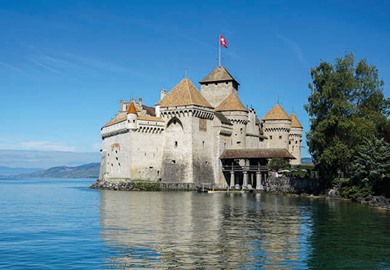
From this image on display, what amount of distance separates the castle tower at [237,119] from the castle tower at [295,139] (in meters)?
17.2

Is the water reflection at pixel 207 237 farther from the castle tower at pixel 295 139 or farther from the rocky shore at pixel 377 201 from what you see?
the castle tower at pixel 295 139

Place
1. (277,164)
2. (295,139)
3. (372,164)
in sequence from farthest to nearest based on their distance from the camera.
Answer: (295,139)
(277,164)
(372,164)

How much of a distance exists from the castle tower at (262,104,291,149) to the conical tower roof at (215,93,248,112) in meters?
9.24

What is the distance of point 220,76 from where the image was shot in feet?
249

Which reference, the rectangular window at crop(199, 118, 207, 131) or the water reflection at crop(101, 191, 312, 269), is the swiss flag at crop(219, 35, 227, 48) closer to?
the rectangular window at crop(199, 118, 207, 131)

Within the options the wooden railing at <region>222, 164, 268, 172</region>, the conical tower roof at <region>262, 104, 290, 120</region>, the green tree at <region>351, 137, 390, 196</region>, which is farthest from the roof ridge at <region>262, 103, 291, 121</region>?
the green tree at <region>351, 137, 390, 196</region>

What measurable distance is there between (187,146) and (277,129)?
20.7 m

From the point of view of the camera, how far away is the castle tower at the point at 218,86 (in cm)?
7425

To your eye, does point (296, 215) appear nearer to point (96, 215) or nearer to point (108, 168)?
point (96, 215)

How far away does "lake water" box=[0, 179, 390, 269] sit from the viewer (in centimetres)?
1695

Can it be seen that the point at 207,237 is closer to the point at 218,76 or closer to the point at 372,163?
the point at 372,163

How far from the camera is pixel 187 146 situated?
2457 inches

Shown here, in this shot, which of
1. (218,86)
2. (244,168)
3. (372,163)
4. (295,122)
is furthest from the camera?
(295,122)

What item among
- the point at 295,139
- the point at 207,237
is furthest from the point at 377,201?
the point at 295,139
